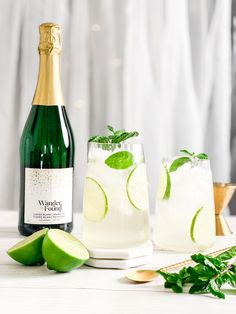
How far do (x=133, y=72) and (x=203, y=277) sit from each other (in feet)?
3.21

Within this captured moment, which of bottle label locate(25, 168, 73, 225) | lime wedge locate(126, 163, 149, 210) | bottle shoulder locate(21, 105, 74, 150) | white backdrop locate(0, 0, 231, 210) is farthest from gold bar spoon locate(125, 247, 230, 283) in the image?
white backdrop locate(0, 0, 231, 210)

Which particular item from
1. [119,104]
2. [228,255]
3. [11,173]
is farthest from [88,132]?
[228,255]

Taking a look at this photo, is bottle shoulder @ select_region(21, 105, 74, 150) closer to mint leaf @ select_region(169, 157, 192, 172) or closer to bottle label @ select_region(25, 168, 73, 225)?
bottle label @ select_region(25, 168, 73, 225)

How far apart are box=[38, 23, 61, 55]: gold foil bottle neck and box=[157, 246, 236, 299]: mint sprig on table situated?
1.81ft

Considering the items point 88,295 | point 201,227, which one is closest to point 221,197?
point 201,227

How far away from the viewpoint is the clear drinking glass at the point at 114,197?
3.20ft

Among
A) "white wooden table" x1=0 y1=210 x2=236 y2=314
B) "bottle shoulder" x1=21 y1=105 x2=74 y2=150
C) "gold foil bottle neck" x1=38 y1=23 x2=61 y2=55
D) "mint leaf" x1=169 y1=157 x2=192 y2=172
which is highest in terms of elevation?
"gold foil bottle neck" x1=38 y1=23 x2=61 y2=55

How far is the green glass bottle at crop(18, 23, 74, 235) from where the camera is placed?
3.75 feet

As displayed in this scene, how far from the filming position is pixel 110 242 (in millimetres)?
980

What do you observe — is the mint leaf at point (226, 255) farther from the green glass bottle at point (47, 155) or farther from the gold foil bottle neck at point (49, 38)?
the gold foil bottle neck at point (49, 38)

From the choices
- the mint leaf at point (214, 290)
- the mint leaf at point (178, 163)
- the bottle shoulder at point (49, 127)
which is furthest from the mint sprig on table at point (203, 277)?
the bottle shoulder at point (49, 127)

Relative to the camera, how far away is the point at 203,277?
2.70 ft

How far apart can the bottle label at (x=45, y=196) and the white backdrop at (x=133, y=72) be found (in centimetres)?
55

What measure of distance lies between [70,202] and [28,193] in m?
0.09
